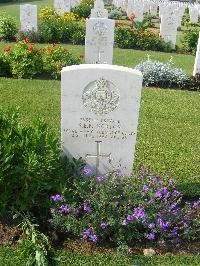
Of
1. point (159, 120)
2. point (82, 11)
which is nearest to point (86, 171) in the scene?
point (159, 120)

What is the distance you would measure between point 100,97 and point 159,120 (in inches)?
153

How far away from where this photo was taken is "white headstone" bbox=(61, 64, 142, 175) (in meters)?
4.68

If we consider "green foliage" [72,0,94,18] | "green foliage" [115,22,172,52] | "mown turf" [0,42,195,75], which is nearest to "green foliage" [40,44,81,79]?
"mown turf" [0,42,195,75]

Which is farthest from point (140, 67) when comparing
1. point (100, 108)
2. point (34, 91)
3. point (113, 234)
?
point (113, 234)

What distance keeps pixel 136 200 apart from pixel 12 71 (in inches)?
275

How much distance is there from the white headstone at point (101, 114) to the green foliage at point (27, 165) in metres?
0.41

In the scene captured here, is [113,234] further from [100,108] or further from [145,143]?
[145,143]

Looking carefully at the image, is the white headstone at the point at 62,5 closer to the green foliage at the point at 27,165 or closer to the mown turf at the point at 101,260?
the green foliage at the point at 27,165

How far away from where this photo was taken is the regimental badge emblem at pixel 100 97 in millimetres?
4723

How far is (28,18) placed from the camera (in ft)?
51.6

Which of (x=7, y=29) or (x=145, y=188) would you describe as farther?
(x=7, y=29)

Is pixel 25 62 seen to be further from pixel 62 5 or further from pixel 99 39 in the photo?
pixel 62 5

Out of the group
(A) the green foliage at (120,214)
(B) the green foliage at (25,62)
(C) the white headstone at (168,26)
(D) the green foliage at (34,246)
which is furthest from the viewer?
(C) the white headstone at (168,26)

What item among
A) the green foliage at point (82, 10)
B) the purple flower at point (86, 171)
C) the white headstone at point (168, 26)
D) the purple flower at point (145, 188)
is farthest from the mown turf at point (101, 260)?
the green foliage at point (82, 10)
